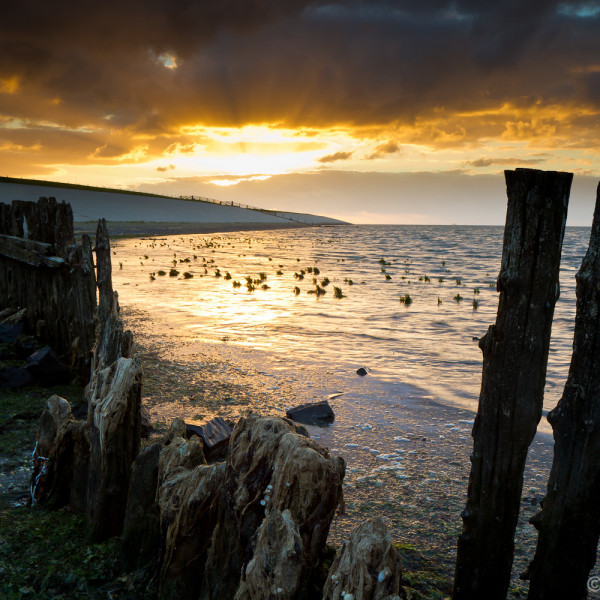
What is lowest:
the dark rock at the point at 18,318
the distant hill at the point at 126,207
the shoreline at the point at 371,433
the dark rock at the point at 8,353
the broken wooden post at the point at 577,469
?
the shoreline at the point at 371,433

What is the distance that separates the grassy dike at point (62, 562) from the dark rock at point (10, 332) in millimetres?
4160

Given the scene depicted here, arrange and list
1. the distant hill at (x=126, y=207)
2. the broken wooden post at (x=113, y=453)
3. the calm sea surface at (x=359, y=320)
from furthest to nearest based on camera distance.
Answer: the distant hill at (x=126, y=207), the calm sea surface at (x=359, y=320), the broken wooden post at (x=113, y=453)

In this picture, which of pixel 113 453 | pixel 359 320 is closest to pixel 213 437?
pixel 113 453

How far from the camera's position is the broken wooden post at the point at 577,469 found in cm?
290

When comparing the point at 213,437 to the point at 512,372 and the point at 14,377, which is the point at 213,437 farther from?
the point at 14,377

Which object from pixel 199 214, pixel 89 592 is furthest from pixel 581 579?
pixel 199 214

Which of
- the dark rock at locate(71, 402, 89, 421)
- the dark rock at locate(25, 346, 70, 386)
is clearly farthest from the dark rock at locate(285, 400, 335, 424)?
the dark rock at locate(25, 346, 70, 386)

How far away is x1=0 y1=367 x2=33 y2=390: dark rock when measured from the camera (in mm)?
7223

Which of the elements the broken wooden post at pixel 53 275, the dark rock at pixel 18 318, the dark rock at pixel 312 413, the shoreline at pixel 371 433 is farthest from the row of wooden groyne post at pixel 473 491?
the dark rock at pixel 18 318

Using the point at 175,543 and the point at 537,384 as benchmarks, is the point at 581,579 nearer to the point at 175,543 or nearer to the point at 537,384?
the point at 537,384

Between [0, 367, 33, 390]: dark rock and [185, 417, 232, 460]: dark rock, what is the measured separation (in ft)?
10.9

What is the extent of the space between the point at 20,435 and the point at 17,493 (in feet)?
4.39

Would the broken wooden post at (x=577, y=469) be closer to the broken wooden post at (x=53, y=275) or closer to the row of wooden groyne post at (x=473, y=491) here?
the row of wooden groyne post at (x=473, y=491)

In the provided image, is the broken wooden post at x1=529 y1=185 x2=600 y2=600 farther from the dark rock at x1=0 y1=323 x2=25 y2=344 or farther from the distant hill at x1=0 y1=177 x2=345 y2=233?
the distant hill at x1=0 y1=177 x2=345 y2=233
